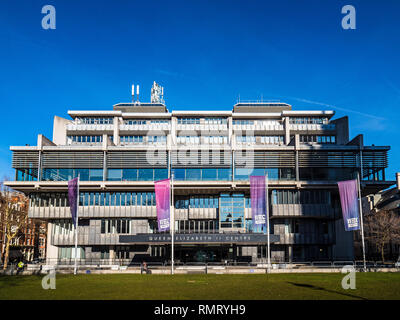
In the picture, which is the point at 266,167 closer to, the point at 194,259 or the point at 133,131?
the point at 194,259

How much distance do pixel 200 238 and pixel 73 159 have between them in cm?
2492

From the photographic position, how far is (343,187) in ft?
162

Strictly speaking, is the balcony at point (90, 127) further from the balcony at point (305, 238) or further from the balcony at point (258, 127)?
the balcony at point (305, 238)

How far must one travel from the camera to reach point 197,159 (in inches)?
2633

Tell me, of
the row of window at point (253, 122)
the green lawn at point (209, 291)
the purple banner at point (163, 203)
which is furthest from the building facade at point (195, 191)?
the green lawn at point (209, 291)

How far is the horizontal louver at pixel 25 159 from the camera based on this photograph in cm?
6694

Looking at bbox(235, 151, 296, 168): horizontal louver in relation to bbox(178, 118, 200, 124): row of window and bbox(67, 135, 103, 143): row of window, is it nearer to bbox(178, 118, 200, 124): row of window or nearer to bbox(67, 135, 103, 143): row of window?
bbox(178, 118, 200, 124): row of window

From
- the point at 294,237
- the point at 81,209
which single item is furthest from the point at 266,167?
the point at 81,209

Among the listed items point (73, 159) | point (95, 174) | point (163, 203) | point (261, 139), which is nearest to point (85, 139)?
point (73, 159)

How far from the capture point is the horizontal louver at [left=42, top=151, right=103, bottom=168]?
67312 millimetres

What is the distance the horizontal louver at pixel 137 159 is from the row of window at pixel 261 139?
19917 mm

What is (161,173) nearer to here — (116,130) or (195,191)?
(195,191)

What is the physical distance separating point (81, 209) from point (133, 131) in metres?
20.9

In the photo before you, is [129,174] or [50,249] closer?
[129,174]
